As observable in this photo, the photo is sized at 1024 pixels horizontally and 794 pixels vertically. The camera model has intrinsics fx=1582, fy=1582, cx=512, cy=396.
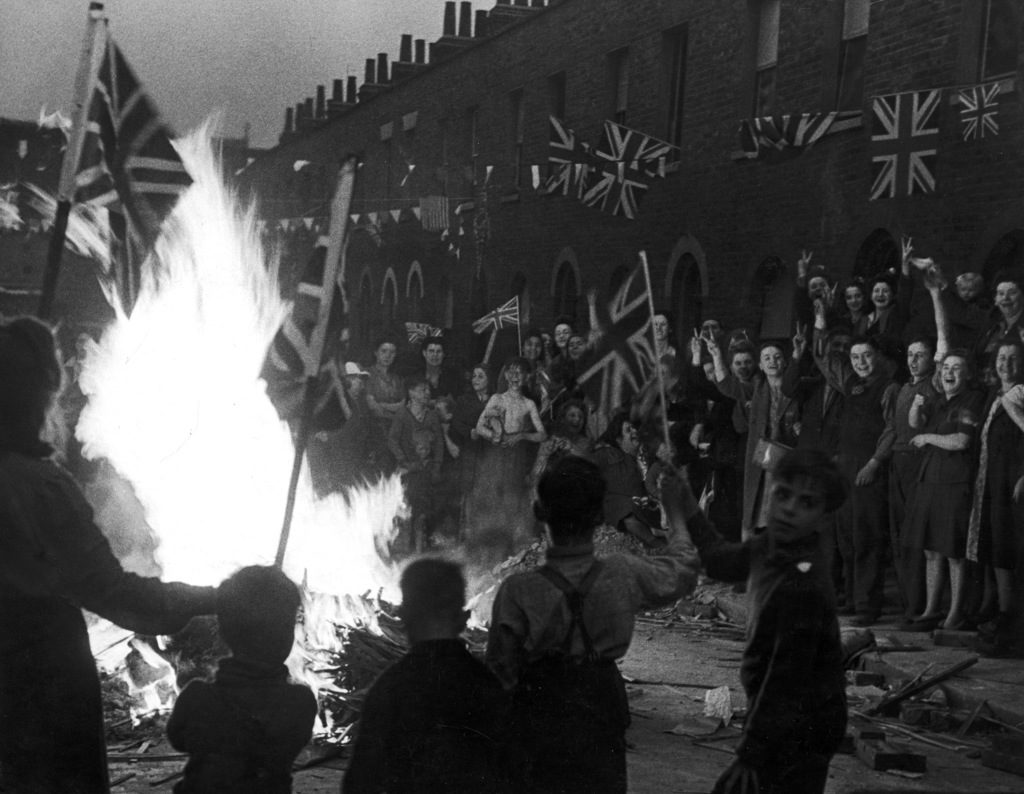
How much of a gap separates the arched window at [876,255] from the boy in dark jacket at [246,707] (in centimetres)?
1262

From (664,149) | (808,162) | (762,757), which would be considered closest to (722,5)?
(664,149)

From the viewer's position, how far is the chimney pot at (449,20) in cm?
3078

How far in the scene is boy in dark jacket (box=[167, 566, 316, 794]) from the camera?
3.97 m

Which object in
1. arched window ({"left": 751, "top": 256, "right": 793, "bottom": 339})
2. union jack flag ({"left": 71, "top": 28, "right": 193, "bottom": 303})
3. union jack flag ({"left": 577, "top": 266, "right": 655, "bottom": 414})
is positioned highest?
arched window ({"left": 751, "top": 256, "right": 793, "bottom": 339})

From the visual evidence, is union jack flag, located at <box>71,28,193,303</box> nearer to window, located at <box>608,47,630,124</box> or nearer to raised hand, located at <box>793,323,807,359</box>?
raised hand, located at <box>793,323,807,359</box>

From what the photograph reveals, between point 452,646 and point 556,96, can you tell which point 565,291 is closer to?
point 556,96

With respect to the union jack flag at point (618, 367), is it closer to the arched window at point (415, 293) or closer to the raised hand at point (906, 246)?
the raised hand at point (906, 246)

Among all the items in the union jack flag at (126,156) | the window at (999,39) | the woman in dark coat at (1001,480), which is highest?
the window at (999,39)

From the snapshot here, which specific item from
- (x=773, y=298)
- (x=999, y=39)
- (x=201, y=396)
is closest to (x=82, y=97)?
(x=201, y=396)

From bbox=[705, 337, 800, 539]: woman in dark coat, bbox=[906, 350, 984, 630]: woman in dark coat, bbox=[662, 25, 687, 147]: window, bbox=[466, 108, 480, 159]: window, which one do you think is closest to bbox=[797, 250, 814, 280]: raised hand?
bbox=[705, 337, 800, 539]: woman in dark coat

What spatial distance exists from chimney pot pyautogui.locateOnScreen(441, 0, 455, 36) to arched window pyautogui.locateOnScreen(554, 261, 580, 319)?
24.4ft

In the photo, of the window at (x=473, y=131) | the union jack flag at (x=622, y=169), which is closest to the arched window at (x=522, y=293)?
the window at (x=473, y=131)

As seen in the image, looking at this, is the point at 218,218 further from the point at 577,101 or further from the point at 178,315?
the point at 577,101

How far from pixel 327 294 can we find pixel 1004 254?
9886 mm
